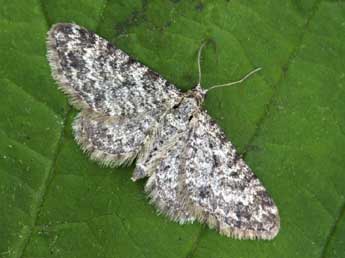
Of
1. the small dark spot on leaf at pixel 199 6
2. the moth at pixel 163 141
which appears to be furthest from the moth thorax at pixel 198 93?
the small dark spot on leaf at pixel 199 6

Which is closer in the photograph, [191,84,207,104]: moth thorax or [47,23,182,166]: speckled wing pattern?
[47,23,182,166]: speckled wing pattern

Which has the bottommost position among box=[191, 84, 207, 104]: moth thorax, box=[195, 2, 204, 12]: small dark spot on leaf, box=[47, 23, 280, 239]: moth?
box=[47, 23, 280, 239]: moth

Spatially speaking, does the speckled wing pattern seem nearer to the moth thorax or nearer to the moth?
the moth

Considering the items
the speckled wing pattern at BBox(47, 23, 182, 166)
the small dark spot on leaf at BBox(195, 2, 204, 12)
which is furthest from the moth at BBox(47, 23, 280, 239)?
the small dark spot on leaf at BBox(195, 2, 204, 12)

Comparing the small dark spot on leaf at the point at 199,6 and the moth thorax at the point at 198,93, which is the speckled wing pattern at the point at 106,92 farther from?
the small dark spot on leaf at the point at 199,6

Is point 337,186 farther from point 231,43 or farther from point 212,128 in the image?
point 231,43

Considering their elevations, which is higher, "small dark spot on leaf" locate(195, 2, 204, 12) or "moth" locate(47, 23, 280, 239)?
"small dark spot on leaf" locate(195, 2, 204, 12)
